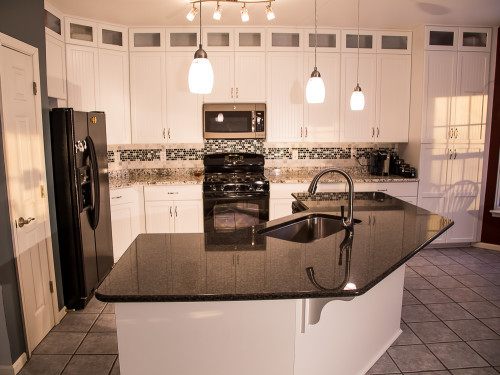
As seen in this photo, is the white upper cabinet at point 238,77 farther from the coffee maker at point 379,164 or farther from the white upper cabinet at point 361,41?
the coffee maker at point 379,164

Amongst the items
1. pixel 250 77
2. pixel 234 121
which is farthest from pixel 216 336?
pixel 250 77

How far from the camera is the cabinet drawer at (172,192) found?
166 inches

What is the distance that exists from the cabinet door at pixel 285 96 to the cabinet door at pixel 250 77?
0.08m

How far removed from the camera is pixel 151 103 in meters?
4.39

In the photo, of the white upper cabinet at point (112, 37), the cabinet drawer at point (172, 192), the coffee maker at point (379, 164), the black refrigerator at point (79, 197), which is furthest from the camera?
the coffee maker at point (379, 164)

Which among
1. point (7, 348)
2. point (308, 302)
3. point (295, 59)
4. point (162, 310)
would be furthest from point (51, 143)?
point (295, 59)

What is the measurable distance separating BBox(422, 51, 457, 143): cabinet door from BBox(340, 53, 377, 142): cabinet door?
0.58 meters

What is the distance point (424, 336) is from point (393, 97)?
2905 mm

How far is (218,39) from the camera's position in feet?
14.3

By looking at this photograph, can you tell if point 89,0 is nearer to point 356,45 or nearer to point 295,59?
point 295,59

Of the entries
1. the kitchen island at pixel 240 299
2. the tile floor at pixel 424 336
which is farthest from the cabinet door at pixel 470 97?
the kitchen island at pixel 240 299

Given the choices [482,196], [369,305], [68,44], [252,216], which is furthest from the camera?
[482,196]

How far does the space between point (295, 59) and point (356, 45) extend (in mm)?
749

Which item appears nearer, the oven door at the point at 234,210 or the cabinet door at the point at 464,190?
the oven door at the point at 234,210
